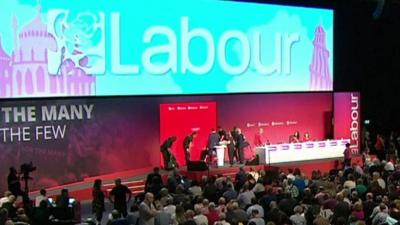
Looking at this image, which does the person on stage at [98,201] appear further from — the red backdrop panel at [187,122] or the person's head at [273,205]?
the red backdrop panel at [187,122]

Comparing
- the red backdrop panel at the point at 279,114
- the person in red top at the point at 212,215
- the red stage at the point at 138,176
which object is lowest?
the red stage at the point at 138,176

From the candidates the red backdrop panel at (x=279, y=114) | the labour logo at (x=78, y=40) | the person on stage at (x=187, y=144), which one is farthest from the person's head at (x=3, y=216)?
the red backdrop panel at (x=279, y=114)

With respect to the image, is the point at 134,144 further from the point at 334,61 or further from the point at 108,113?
the point at 334,61

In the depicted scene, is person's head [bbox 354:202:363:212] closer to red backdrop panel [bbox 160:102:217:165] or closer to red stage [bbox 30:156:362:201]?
red stage [bbox 30:156:362:201]

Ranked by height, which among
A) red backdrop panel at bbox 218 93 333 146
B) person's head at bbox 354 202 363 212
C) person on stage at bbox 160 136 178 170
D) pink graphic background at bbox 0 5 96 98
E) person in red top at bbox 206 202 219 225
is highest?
pink graphic background at bbox 0 5 96 98

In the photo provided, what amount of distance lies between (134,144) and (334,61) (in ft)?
33.6

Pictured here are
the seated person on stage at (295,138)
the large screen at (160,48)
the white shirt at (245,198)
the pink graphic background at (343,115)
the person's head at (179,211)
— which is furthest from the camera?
the pink graphic background at (343,115)

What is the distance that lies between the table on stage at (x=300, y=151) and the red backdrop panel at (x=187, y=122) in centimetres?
200

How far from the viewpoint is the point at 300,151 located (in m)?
23.8

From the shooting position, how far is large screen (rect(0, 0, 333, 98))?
18641mm

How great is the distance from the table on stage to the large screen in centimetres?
242

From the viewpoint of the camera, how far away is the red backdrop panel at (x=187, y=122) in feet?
73.6

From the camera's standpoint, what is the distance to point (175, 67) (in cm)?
2206

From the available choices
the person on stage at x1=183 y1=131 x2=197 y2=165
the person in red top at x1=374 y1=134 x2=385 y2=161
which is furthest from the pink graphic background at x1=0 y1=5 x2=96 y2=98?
the person in red top at x1=374 y1=134 x2=385 y2=161
